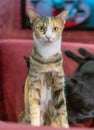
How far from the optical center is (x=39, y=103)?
0.96 m

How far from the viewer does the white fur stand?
89 centimetres

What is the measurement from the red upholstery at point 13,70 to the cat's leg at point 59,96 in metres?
0.34

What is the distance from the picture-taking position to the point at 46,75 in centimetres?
94

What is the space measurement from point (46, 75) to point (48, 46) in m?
0.08

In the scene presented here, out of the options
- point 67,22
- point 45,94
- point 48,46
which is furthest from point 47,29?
point 67,22

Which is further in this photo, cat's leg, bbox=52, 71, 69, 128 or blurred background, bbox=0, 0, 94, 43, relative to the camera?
blurred background, bbox=0, 0, 94, 43

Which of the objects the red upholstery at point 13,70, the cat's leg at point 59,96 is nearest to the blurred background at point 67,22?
the red upholstery at point 13,70

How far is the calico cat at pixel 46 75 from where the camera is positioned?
35.7 inches

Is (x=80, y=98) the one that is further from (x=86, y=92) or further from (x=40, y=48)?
(x=40, y=48)

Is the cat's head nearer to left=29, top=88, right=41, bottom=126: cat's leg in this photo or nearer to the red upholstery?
left=29, top=88, right=41, bottom=126: cat's leg

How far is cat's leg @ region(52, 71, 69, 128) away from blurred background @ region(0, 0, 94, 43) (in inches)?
55.2

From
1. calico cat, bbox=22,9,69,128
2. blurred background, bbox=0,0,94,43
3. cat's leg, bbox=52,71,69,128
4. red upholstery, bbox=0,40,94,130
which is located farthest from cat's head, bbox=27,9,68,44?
blurred background, bbox=0,0,94,43

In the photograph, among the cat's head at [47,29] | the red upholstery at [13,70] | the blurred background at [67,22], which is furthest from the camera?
the blurred background at [67,22]

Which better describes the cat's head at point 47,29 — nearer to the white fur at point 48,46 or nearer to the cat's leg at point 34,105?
the white fur at point 48,46
